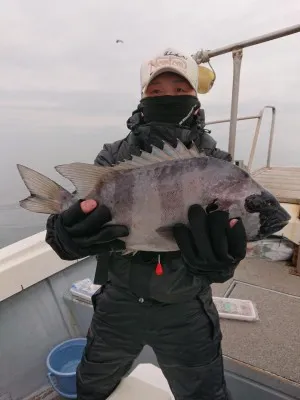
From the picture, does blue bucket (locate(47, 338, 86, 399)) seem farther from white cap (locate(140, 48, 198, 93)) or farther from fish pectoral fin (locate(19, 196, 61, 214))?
white cap (locate(140, 48, 198, 93))

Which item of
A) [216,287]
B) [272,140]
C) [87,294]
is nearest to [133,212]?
[87,294]

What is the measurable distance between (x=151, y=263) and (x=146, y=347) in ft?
3.75

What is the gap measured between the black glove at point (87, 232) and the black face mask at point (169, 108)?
2.49 feet

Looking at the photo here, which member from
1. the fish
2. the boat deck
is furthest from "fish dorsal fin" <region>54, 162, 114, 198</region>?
the boat deck

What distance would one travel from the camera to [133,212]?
1.33 meters

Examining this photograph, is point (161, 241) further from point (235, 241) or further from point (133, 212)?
point (235, 241)

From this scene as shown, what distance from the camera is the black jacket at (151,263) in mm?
1638

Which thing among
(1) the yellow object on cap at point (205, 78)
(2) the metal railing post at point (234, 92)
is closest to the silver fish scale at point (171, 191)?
(2) the metal railing post at point (234, 92)

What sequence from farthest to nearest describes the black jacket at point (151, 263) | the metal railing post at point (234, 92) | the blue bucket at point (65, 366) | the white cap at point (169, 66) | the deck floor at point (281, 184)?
the deck floor at point (281, 184)
the metal railing post at point (234, 92)
the blue bucket at point (65, 366)
the white cap at point (169, 66)
the black jacket at point (151, 263)

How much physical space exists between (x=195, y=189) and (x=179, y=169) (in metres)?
0.11

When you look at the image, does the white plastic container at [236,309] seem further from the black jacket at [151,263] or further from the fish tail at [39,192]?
the fish tail at [39,192]

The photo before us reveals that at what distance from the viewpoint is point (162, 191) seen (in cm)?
131

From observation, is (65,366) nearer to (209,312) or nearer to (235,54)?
(209,312)

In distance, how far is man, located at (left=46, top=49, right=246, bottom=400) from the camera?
5.40ft
